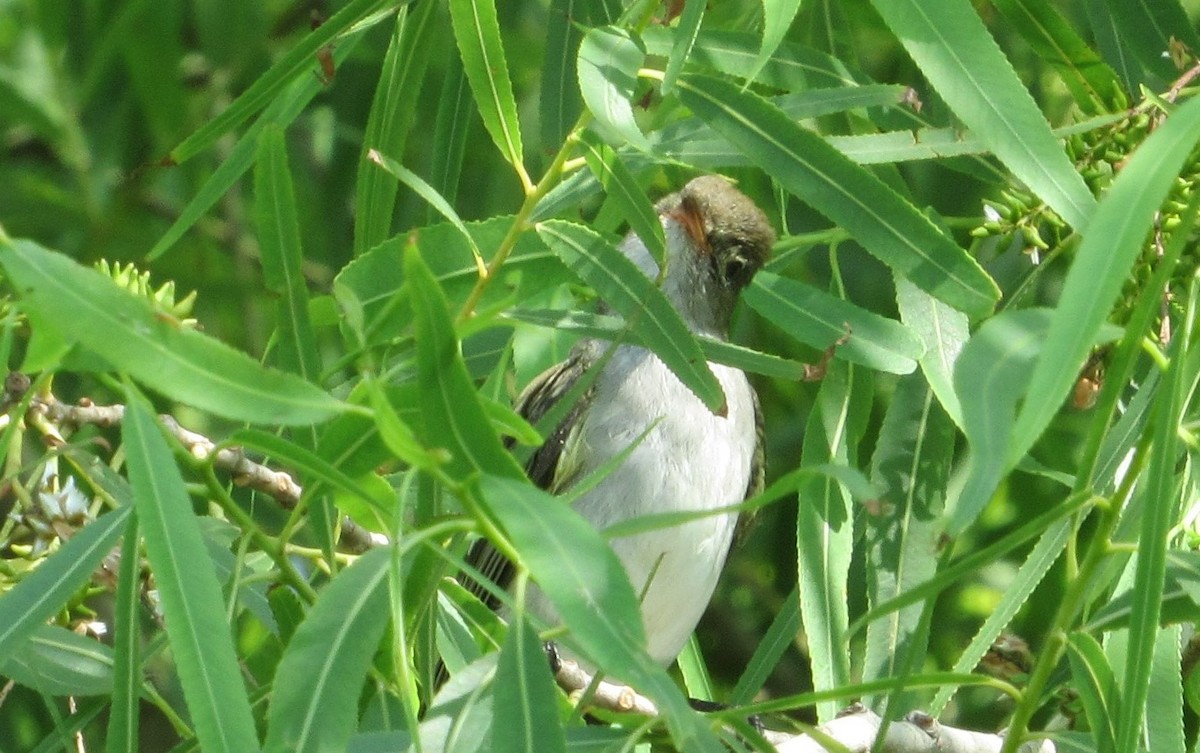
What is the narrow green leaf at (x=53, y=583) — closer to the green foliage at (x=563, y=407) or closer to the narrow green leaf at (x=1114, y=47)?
the green foliage at (x=563, y=407)

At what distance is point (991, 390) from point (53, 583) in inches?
37.3

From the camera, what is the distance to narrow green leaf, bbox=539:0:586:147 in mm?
2709

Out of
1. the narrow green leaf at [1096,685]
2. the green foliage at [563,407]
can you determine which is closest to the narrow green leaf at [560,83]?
the green foliage at [563,407]

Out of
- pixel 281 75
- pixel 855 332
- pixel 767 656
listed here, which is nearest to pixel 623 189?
pixel 855 332

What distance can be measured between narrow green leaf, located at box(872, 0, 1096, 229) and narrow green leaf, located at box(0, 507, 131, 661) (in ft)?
3.19

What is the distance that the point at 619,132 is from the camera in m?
2.05

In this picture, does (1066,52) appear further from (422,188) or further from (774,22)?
(422,188)

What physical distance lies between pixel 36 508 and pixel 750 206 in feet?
6.38

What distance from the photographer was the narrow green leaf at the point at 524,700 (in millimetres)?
1700

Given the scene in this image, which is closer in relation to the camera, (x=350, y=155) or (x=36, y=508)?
(x=36, y=508)

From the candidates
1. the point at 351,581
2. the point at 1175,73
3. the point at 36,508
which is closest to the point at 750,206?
the point at 1175,73

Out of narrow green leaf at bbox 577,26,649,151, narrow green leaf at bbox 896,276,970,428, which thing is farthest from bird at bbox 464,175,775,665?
narrow green leaf at bbox 577,26,649,151

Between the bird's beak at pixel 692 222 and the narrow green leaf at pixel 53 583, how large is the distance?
7.16 feet

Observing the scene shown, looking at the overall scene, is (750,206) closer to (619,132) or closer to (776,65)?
(776,65)
